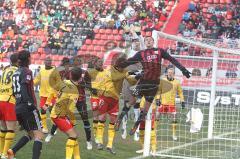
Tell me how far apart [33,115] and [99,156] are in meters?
2.27

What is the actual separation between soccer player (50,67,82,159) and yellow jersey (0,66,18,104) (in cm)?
86

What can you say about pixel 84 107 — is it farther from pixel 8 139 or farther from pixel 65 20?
pixel 65 20

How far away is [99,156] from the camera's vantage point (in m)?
11.3

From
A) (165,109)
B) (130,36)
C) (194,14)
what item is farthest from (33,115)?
(194,14)

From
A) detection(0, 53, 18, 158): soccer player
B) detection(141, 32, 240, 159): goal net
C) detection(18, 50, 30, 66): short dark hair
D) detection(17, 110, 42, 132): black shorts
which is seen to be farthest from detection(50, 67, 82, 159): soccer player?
detection(141, 32, 240, 159): goal net

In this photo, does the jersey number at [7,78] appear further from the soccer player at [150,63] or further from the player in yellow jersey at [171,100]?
the player in yellow jersey at [171,100]

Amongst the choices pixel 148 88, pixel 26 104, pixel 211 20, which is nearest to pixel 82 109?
pixel 148 88

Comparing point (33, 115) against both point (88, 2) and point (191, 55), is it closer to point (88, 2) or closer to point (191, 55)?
point (191, 55)

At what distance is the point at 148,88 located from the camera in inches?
455

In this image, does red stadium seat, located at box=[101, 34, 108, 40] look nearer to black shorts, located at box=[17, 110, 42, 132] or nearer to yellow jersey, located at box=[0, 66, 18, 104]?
yellow jersey, located at box=[0, 66, 18, 104]

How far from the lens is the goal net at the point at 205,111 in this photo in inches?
502

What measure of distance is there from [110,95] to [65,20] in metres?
18.5

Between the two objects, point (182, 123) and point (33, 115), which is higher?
point (33, 115)

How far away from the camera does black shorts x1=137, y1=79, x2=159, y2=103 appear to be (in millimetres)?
11492
